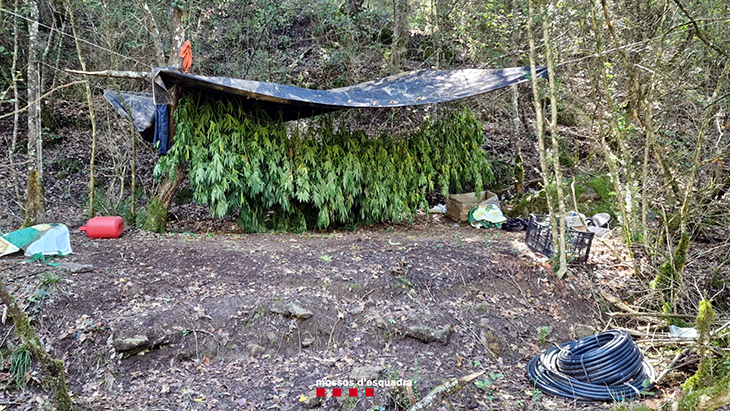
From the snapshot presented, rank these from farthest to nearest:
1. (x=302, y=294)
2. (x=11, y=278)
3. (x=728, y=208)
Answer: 1. (x=728, y=208)
2. (x=302, y=294)
3. (x=11, y=278)

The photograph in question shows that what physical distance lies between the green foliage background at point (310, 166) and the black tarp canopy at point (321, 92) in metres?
0.29

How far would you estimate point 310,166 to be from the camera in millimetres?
5695

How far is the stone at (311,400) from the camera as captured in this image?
273 centimetres

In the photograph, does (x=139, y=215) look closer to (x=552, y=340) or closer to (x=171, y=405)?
(x=171, y=405)

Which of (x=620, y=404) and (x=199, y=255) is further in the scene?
(x=199, y=255)

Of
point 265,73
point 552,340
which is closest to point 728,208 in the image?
point 552,340

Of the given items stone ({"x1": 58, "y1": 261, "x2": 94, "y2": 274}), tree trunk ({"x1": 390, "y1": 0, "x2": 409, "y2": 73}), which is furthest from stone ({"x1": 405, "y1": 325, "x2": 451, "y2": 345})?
tree trunk ({"x1": 390, "y1": 0, "x2": 409, "y2": 73})

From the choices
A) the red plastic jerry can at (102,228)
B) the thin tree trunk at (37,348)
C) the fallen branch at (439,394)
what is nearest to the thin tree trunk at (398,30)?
the red plastic jerry can at (102,228)

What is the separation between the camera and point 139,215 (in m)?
5.88

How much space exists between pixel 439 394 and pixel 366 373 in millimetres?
508

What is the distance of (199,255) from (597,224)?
5.14m

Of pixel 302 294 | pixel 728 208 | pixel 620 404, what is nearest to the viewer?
pixel 620 404

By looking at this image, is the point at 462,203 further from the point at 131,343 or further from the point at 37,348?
the point at 37,348

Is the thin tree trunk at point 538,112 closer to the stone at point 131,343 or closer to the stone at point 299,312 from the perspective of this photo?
the stone at point 299,312
